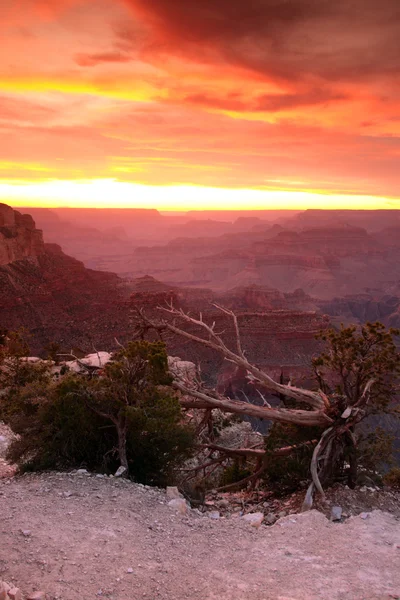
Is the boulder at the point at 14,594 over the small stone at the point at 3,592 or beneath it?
beneath

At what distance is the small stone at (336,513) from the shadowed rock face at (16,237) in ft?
145

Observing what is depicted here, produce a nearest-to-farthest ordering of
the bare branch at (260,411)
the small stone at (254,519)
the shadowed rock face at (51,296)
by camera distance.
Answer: the small stone at (254,519)
the bare branch at (260,411)
the shadowed rock face at (51,296)

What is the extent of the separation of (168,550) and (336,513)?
3.08m

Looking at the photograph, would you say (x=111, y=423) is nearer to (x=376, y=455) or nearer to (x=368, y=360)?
(x=368, y=360)

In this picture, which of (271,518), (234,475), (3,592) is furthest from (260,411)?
(3,592)

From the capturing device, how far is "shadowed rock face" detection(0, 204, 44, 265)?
155ft

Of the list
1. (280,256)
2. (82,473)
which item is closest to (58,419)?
(82,473)

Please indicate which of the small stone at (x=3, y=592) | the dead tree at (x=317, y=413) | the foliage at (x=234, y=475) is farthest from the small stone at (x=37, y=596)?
the foliage at (x=234, y=475)

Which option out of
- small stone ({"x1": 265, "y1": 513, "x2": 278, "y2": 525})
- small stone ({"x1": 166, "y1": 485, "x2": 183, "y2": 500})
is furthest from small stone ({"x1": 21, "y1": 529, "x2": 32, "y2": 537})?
small stone ({"x1": 265, "y1": 513, "x2": 278, "y2": 525})

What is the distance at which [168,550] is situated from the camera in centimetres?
606

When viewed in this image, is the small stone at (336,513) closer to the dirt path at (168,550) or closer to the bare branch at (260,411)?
the dirt path at (168,550)

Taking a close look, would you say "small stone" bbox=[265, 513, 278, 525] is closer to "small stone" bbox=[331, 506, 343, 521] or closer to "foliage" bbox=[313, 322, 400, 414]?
"small stone" bbox=[331, 506, 343, 521]

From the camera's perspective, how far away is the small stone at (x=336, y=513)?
7.45 meters

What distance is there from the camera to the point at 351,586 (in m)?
5.36
